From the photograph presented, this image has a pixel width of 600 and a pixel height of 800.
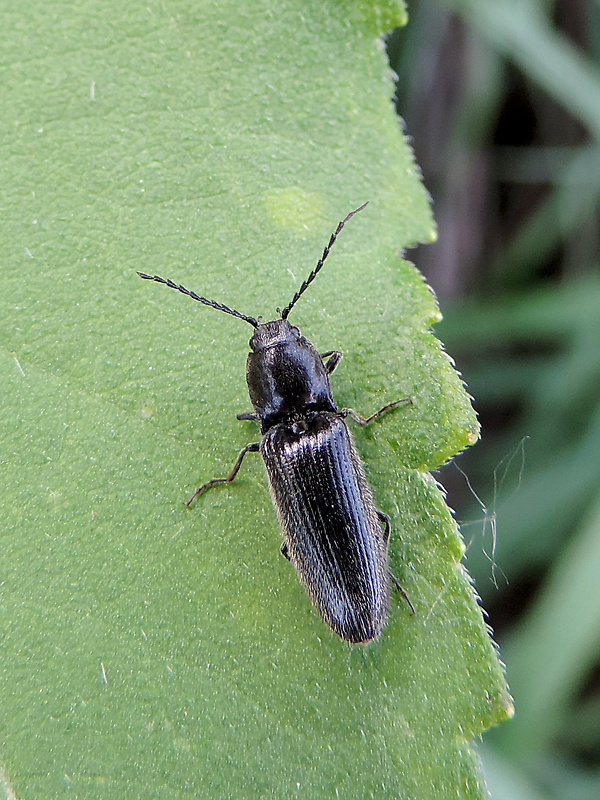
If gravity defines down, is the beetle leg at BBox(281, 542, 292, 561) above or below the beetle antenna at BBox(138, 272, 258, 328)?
below

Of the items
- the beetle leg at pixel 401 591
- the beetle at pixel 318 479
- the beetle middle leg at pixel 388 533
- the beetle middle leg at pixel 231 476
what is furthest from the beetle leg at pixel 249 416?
the beetle leg at pixel 401 591

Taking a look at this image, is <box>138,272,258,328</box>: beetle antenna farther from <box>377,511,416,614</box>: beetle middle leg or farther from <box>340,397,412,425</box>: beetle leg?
<box>377,511,416,614</box>: beetle middle leg

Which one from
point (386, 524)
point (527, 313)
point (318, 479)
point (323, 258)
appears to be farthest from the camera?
point (527, 313)


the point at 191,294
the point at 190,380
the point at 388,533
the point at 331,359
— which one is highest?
the point at 191,294

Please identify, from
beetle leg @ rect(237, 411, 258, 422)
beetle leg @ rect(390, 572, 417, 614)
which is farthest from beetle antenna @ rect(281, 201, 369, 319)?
beetle leg @ rect(390, 572, 417, 614)

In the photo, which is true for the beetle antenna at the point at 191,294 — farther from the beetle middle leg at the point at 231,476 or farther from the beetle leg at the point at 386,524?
the beetle leg at the point at 386,524

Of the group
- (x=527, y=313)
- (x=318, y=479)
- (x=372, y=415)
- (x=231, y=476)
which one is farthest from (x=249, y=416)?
(x=527, y=313)

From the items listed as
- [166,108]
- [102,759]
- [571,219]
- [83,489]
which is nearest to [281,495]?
[83,489]

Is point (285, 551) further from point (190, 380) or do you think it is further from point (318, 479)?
point (190, 380)
